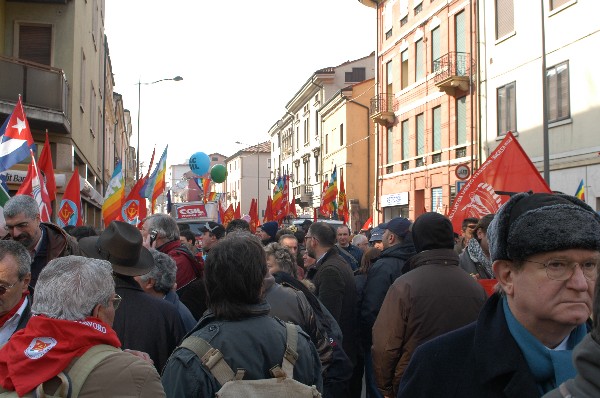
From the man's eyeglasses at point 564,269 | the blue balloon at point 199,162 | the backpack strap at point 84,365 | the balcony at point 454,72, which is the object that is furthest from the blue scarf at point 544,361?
the blue balloon at point 199,162

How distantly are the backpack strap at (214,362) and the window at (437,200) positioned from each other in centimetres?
2669

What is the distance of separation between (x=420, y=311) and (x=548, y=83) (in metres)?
19.1

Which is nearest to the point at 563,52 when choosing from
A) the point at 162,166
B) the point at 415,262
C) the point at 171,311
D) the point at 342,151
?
the point at 162,166

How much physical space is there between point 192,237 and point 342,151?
122 feet

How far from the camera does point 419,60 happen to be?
3269cm

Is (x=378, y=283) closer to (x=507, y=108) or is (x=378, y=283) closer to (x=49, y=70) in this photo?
(x=49, y=70)

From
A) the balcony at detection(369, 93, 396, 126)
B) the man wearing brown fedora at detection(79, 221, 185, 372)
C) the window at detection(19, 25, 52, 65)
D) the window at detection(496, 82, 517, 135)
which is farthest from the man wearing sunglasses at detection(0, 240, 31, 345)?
the balcony at detection(369, 93, 396, 126)

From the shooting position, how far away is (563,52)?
21469 mm

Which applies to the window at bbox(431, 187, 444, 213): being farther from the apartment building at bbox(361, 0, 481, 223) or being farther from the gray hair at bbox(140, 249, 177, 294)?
the gray hair at bbox(140, 249, 177, 294)

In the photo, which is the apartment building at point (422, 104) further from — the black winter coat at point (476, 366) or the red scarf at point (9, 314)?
the black winter coat at point (476, 366)

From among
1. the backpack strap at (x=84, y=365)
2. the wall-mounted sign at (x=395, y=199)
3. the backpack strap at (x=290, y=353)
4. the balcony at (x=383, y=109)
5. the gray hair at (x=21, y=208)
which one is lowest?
the backpack strap at (x=290, y=353)

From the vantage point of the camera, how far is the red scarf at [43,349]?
2.67 meters

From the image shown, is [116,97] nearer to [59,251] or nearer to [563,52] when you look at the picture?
[563,52]

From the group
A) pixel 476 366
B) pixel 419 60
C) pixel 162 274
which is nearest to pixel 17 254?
pixel 162 274
